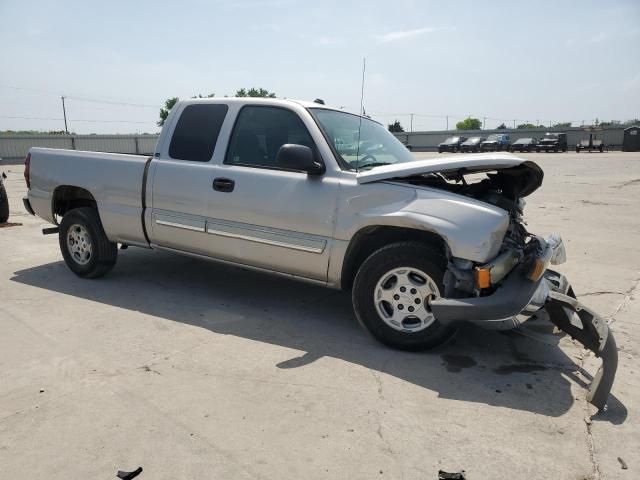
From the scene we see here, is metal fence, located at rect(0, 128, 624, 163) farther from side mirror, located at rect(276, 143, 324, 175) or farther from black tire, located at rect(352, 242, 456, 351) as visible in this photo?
black tire, located at rect(352, 242, 456, 351)

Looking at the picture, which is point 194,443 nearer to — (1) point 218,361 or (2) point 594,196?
(1) point 218,361

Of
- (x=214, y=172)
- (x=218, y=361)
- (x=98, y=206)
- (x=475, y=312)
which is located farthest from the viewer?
(x=98, y=206)

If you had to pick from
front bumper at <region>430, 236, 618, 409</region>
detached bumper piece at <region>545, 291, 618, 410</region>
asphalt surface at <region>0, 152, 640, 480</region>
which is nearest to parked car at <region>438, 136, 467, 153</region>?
asphalt surface at <region>0, 152, 640, 480</region>

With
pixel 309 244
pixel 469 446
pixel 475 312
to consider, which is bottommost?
pixel 469 446

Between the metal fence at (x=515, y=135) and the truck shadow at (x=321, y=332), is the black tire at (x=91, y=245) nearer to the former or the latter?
the truck shadow at (x=321, y=332)

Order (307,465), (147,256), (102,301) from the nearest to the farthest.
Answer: (307,465), (102,301), (147,256)

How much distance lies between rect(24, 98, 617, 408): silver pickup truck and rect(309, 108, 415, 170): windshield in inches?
0.7

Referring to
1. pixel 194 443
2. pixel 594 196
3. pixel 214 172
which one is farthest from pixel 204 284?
pixel 594 196

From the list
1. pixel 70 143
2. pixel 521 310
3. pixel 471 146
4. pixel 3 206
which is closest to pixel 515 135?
pixel 471 146

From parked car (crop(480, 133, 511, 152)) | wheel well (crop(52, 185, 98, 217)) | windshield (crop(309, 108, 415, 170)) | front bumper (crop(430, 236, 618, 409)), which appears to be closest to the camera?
front bumper (crop(430, 236, 618, 409))

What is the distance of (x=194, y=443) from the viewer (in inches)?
105

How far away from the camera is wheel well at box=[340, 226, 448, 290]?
3.82m

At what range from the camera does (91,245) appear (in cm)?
551

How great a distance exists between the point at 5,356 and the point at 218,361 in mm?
1546
